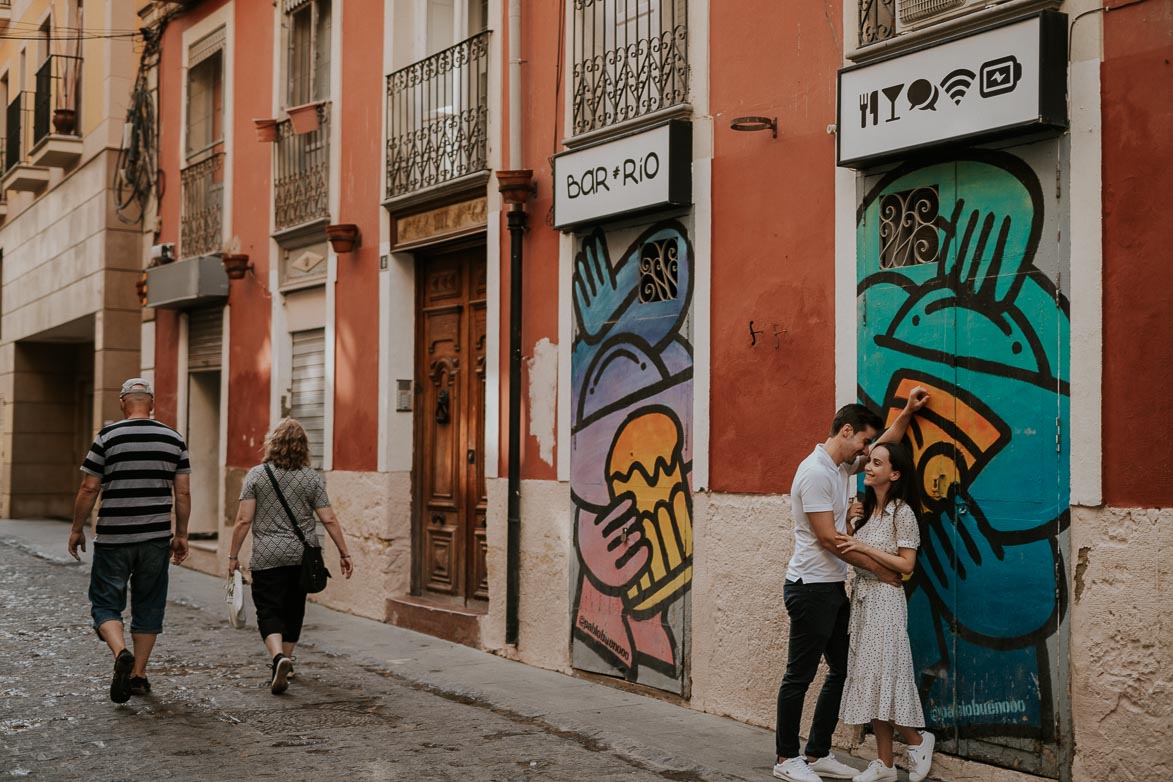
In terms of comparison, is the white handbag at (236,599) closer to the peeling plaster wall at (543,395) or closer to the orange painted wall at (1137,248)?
the peeling plaster wall at (543,395)

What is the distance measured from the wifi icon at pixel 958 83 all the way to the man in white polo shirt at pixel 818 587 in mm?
1502

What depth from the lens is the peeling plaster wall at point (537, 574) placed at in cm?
940

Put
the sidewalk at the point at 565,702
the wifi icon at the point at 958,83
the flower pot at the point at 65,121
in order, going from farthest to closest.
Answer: the flower pot at the point at 65,121 < the sidewalk at the point at 565,702 < the wifi icon at the point at 958,83

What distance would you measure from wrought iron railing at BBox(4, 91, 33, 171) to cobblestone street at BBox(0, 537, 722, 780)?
14495 millimetres

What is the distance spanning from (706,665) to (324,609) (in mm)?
5684

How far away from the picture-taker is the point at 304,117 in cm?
1316

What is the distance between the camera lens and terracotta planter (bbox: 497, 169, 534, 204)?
32.0 ft

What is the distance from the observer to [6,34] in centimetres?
2392

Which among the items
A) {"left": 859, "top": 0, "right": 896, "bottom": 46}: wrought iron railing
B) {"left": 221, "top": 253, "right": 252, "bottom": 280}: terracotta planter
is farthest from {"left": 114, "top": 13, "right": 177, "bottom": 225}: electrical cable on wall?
{"left": 859, "top": 0, "right": 896, "bottom": 46}: wrought iron railing

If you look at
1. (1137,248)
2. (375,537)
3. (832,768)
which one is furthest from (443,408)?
(1137,248)

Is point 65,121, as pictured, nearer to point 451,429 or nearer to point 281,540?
point 451,429

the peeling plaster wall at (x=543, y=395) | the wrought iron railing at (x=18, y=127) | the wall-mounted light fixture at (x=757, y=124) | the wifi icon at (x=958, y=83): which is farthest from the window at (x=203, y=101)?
the wifi icon at (x=958, y=83)

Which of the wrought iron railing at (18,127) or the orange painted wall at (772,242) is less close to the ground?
the wrought iron railing at (18,127)

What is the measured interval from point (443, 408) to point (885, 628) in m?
5.94
